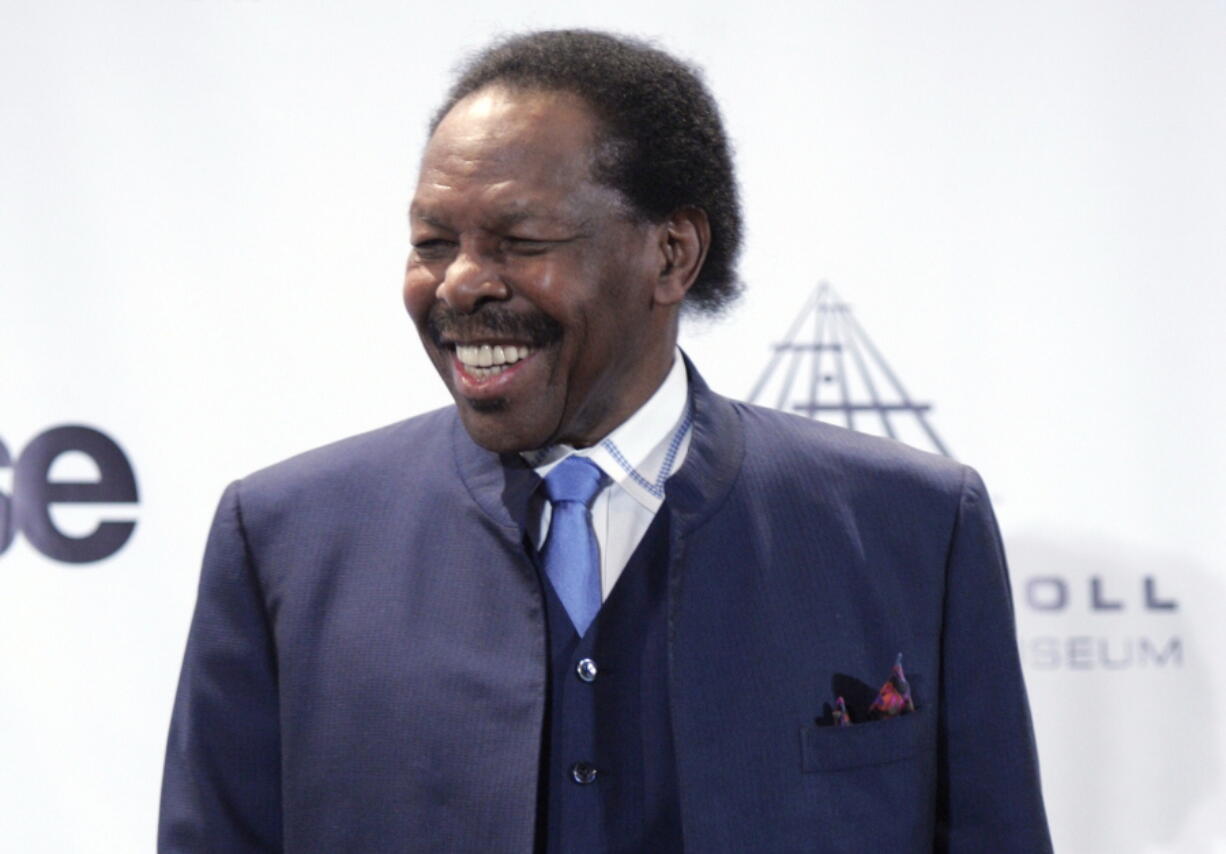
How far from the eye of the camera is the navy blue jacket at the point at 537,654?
111 centimetres

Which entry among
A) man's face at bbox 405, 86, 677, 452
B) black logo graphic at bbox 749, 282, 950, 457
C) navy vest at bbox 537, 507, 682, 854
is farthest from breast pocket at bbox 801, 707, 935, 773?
black logo graphic at bbox 749, 282, 950, 457

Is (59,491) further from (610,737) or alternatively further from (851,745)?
(851,745)

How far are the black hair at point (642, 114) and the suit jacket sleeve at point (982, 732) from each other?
1.22 feet

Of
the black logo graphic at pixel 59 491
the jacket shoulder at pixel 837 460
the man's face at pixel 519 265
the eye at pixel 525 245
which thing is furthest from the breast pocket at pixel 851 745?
the black logo graphic at pixel 59 491

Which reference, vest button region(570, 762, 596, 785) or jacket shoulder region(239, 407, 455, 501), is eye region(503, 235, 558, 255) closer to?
jacket shoulder region(239, 407, 455, 501)

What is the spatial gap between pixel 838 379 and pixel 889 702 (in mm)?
731

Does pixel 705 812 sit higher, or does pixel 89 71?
pixel 89 71

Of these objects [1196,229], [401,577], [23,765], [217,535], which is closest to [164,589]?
[23,765]

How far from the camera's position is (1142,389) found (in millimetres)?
1851

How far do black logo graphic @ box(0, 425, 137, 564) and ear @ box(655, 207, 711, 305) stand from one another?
860mm

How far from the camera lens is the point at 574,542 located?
1.16 meters

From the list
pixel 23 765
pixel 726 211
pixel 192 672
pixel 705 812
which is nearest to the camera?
pixel 705 812

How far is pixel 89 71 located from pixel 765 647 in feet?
3.84

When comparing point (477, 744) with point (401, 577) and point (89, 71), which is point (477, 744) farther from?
point (89, 71)
